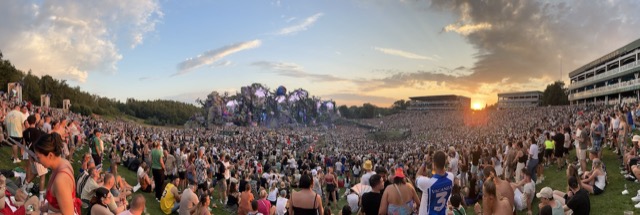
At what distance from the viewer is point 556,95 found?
317 ft

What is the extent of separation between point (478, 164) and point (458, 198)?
8260mm

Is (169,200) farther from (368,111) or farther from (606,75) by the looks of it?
(368,111)

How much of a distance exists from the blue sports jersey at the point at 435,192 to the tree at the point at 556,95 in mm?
103049

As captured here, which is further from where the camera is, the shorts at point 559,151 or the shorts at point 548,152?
the shorts at point 548,152

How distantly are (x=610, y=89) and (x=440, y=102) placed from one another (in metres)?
63.3

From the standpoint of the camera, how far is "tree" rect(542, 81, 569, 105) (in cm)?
9488

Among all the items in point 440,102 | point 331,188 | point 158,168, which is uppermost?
point 440,102

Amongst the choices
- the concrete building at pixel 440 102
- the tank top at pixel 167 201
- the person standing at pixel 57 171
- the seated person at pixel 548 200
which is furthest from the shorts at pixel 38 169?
the concrete building at pixel 440 102

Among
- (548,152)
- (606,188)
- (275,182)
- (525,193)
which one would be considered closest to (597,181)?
(606,188)

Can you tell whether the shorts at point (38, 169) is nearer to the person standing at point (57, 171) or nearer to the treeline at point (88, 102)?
the person standing at point (57, 171)

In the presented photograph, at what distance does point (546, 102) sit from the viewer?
3875 inches

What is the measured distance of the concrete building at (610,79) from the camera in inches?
2162

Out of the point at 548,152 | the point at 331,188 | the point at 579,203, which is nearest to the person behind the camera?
the point at 579,203

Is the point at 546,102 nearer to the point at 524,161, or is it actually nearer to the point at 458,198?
the point at 524,161
